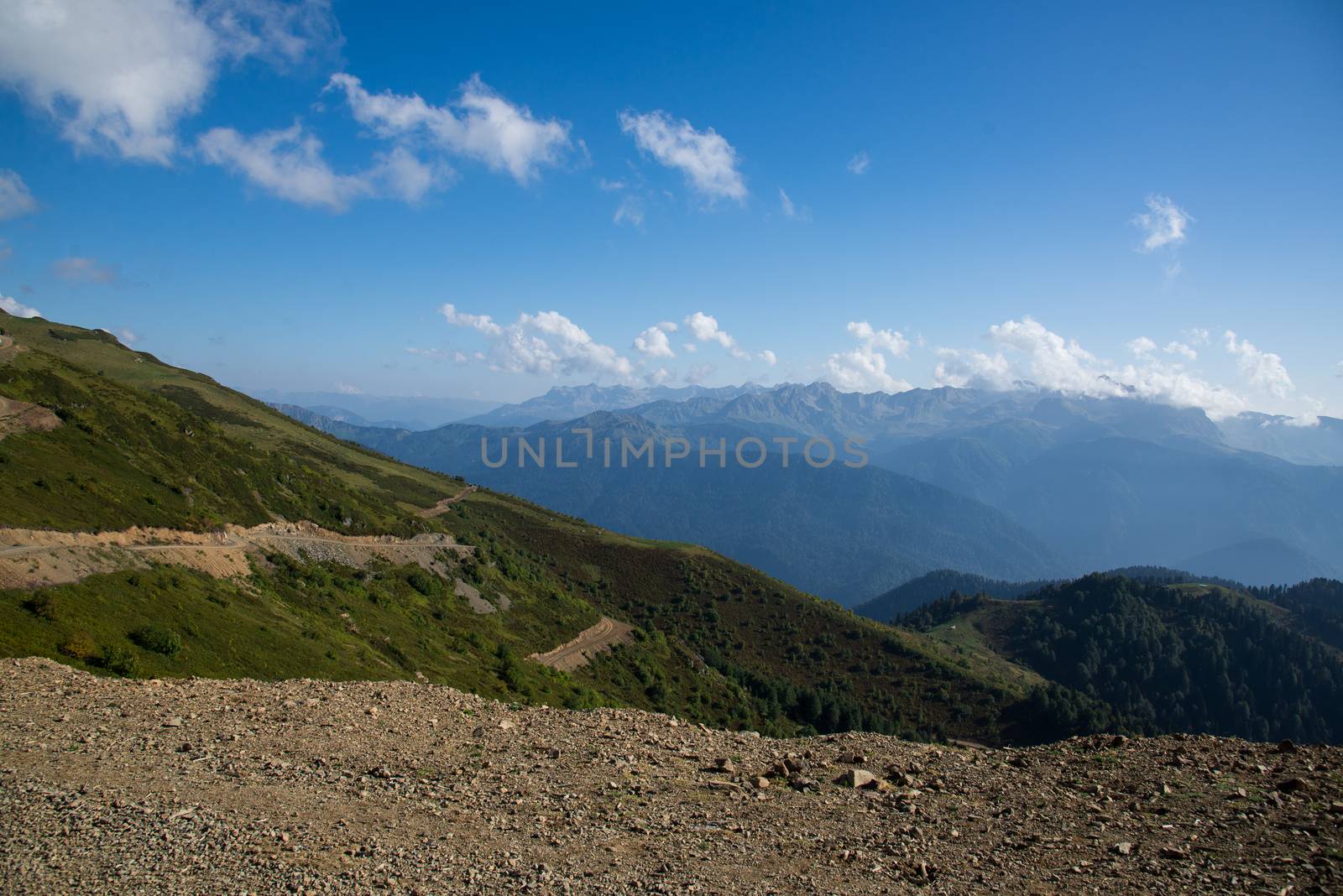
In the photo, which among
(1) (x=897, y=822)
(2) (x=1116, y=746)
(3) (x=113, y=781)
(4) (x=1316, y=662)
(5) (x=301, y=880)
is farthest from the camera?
(4) (x=1316, y=662)

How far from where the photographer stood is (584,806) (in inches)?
566

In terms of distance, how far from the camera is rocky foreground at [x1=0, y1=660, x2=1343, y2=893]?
37.2ft

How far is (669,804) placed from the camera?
1482cm

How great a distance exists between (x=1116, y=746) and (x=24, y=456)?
54.0m

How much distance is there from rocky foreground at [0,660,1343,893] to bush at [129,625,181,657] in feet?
15.3

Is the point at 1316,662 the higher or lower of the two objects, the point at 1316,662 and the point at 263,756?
the lower

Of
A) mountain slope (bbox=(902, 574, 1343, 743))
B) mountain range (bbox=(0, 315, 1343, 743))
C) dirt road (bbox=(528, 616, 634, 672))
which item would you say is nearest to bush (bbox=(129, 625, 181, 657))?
mountain range (bbox=(0, 315, 1343, 743))

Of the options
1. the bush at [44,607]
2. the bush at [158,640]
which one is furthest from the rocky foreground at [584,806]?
the bush at [44,607]

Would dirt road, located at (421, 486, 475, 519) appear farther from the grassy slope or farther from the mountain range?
the grassy slope

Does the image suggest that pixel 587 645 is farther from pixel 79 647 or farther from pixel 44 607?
pixel 79 647

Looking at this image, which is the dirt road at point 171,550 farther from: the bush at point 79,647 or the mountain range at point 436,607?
the bush at point 79,647

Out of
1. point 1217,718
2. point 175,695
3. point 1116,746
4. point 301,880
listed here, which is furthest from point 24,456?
point 1217,718

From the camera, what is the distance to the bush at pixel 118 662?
853 inches

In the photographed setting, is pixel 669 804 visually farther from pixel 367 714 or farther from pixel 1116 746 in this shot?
pixel 1116 746
